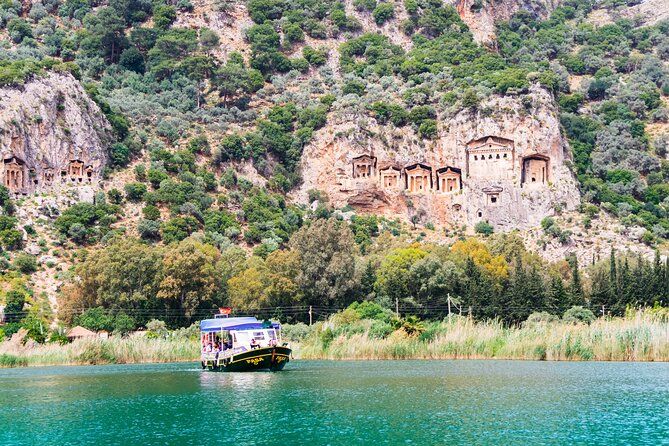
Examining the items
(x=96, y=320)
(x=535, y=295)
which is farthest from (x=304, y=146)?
(x=96, y=320)

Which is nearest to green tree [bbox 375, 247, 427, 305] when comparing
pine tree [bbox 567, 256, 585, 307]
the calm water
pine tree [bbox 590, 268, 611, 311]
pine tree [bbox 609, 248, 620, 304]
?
pine tree [bbox 567, 256, 585, 307]

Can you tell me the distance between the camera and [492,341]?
58.8 meters

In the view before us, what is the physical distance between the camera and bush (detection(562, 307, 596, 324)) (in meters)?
71.2

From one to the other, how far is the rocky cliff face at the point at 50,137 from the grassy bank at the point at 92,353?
4667cm

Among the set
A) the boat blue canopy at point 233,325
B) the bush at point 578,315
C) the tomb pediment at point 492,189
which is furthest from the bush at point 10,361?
the tomb pediment at point 492,189

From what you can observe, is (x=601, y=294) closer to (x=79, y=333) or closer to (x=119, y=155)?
(x=79, y=333)

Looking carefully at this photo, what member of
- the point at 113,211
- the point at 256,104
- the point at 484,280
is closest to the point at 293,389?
the point at 484,280

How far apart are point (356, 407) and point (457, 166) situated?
9515 centimetres

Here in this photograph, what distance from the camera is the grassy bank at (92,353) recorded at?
2482 inches

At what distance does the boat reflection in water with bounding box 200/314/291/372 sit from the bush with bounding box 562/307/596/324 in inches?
946

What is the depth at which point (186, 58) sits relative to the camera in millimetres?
149250

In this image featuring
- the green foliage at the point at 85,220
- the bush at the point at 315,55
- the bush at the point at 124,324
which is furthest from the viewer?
the bush at the point at 315,55

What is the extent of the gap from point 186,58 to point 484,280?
8158 centimetres

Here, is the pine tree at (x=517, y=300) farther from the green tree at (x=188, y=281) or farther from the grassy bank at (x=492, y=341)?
the green tree at (x=188, y=281)
